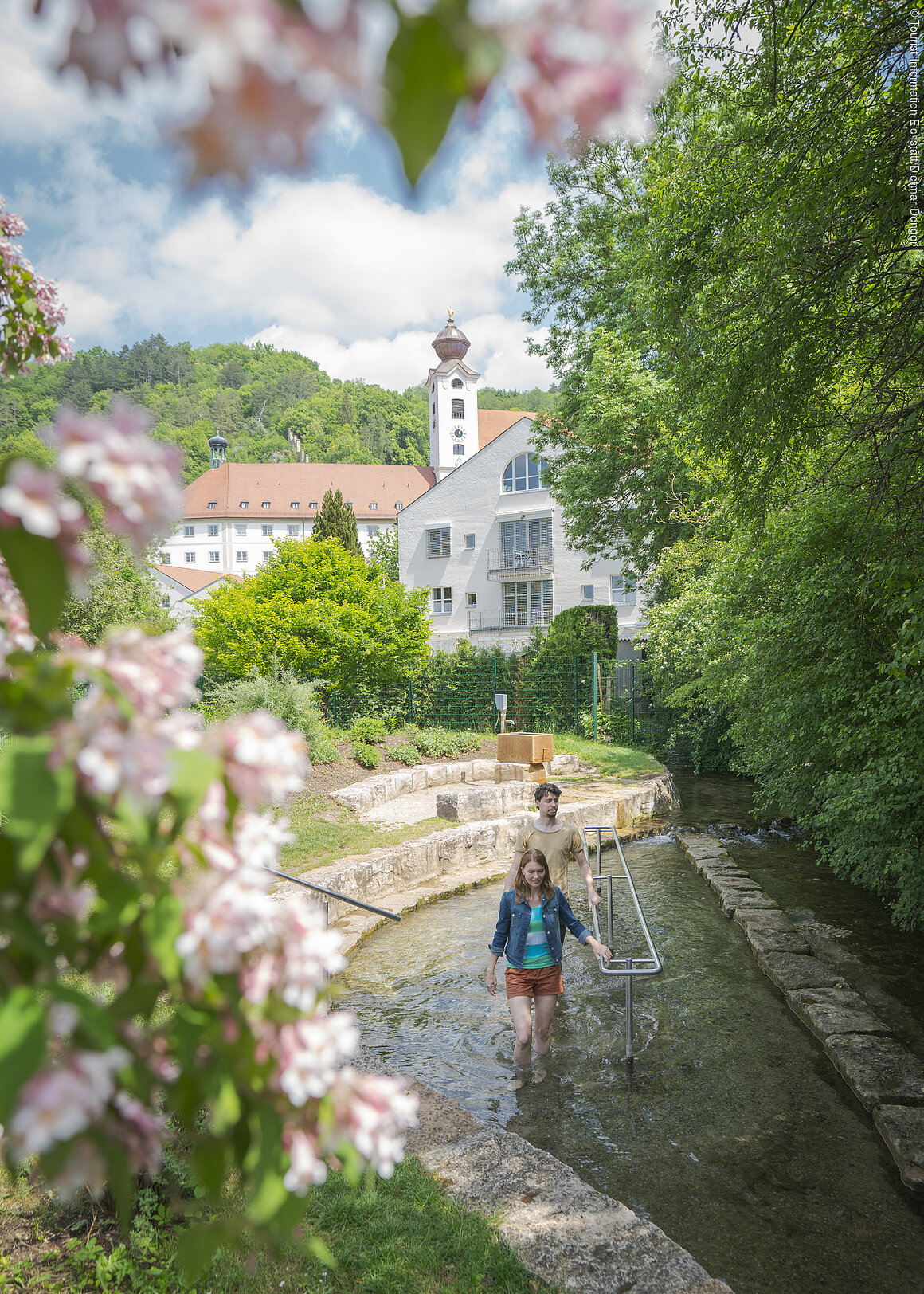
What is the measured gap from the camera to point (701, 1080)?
211 inches

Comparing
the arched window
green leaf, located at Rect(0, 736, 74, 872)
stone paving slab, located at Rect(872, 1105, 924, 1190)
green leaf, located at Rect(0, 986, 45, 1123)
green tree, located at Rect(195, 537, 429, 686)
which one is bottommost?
stone paving slab, located at Rect(872, 1105, 924, 1190)

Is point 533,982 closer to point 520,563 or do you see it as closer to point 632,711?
point 632,711

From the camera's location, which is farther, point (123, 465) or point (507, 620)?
point (507, 620)

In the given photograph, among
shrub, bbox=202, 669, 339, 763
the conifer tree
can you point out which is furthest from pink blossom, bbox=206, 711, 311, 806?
the conifer tree

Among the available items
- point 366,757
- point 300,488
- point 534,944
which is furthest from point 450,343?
point 534,944

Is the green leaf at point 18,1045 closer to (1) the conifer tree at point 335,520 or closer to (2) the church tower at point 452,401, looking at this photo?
(1) the conifer tree at point 335,520

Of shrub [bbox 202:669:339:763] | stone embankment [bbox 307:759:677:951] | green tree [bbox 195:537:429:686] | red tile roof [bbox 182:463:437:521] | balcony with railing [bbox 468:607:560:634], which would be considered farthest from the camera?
red tile roof [bbox 182:463:437:521]

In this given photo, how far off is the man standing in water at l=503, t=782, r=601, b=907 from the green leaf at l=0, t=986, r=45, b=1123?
216 inches

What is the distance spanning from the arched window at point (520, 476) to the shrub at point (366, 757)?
21.0 meters

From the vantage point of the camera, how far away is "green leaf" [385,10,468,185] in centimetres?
70

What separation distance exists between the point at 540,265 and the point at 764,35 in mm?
15870

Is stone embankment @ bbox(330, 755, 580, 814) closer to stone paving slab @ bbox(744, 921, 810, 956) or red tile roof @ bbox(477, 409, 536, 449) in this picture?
stone paving slab @ bbox(744, 921, 810, 956)

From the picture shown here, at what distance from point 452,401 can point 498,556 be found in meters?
30.0

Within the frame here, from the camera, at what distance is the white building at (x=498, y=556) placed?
33.3m
